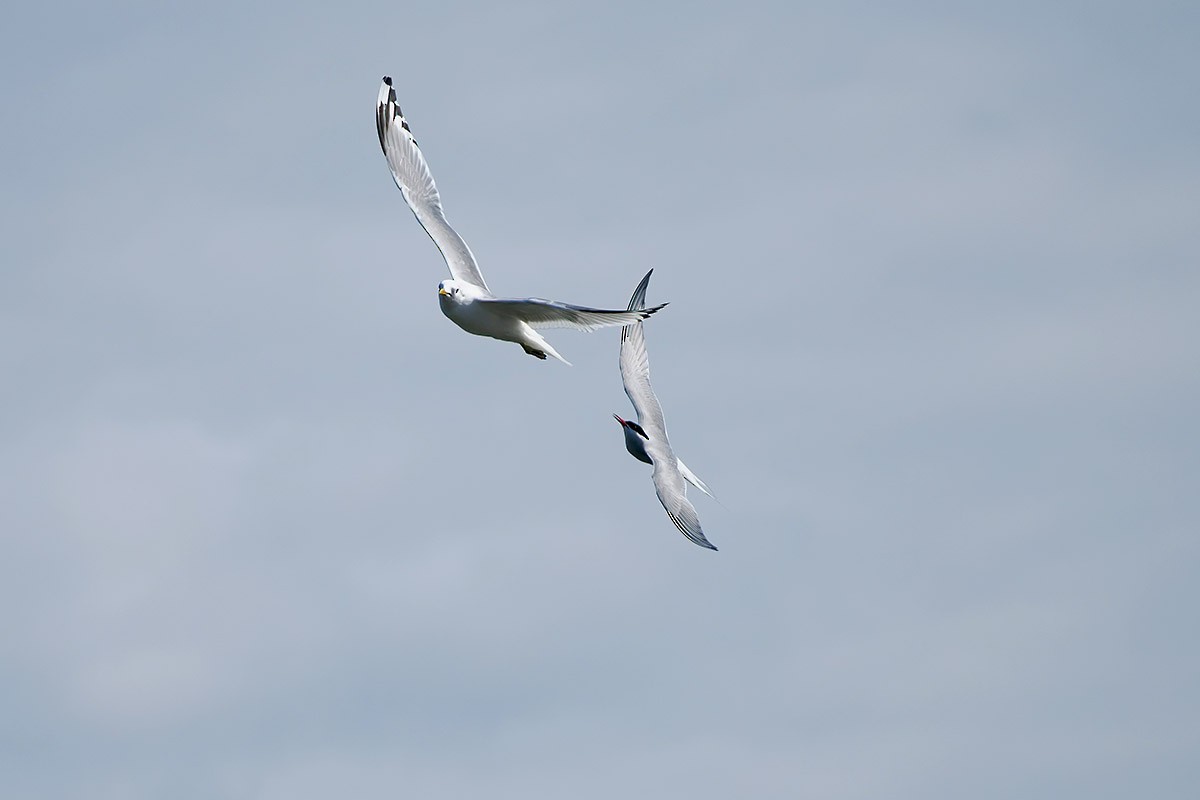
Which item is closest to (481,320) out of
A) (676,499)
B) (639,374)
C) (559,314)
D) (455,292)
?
(455,292)

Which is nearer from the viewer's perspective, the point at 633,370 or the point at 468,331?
the point at 468,331

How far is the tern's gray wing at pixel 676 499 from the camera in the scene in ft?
79.8

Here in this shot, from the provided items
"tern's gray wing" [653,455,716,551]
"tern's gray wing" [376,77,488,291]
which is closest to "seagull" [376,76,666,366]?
"tern's gray wing" [376,77,488,291]

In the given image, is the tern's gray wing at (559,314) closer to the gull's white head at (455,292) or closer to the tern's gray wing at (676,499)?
the gull's white head at (455,292)

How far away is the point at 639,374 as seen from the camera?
2848cm

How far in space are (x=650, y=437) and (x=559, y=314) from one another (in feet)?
16.7

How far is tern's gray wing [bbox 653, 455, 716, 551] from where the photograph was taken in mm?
24312

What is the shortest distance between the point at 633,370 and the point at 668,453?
98.7 inches

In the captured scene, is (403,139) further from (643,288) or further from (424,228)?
(643,288)

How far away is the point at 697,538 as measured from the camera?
2405 centimetres

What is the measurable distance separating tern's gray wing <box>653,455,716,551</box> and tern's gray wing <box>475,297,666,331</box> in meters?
3.28

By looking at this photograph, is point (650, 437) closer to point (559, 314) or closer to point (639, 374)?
point (639, 374)

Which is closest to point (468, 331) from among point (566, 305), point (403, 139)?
point (566, 305)

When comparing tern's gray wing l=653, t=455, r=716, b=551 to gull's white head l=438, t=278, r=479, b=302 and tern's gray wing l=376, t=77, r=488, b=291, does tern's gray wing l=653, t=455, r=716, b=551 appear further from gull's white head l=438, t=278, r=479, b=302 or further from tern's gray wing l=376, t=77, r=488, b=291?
tern's gray wing l=376, t=77, r=488, b=291
